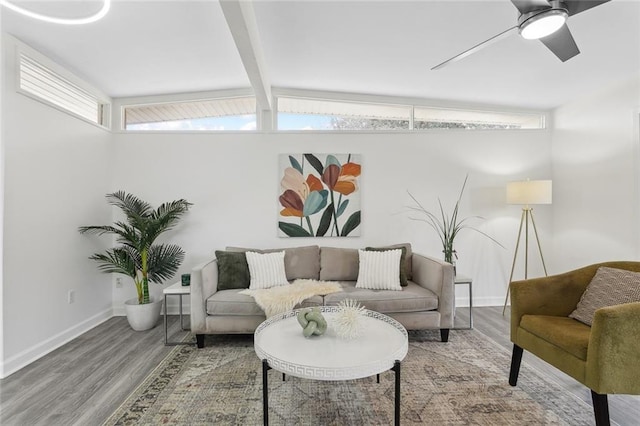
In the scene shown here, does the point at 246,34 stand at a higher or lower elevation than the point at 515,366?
higher

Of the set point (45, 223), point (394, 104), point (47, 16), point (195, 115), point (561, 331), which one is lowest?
point (561, 331)

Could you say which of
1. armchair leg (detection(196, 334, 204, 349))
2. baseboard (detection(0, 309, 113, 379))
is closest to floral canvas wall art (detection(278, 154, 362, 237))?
armchair leg (detection(196, 334, 204, 349))

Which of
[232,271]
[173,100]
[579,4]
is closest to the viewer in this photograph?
[579,4]

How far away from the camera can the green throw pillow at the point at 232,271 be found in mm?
3176

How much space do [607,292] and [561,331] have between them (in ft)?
1.53

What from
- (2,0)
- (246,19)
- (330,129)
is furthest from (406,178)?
(2,0)

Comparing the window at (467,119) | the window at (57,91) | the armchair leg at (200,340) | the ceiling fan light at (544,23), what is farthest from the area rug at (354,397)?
the window at (467,119)

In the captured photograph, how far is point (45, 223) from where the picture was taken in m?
2.82

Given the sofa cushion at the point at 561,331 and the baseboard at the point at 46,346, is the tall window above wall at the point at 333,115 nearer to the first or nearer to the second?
the sofa cushion at the point at 561,331

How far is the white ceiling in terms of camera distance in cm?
230

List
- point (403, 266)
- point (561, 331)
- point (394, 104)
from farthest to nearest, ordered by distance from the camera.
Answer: point (394, 104) → point (403, 266) → point (561, 331)

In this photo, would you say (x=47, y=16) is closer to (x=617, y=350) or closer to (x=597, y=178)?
(x=617, y=350)

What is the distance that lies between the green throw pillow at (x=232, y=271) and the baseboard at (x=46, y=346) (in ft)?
4.72

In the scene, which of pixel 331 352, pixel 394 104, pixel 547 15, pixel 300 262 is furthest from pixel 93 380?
pixel 394 104
